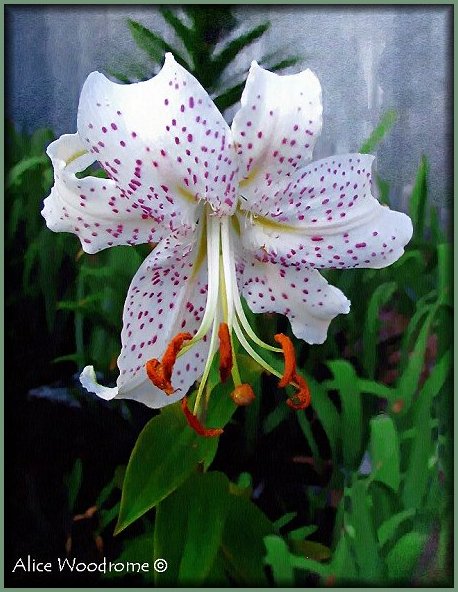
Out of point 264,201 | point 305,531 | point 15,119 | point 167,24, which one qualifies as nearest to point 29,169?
point 15,119

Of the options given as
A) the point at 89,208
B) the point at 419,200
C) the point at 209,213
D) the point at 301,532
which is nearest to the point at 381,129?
the point at 419,200

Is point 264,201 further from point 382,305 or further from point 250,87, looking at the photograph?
point 382,305

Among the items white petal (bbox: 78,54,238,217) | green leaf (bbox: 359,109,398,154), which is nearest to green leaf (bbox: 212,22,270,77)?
green leaf (bbox: 359,109,398,154)

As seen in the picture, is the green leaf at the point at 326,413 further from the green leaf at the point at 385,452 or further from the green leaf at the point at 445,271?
the green leaf at the point at 445,271

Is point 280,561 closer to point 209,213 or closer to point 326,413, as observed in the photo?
point 326,413

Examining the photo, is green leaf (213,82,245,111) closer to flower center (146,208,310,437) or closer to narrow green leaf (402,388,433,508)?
flower center (146,208,310,437)

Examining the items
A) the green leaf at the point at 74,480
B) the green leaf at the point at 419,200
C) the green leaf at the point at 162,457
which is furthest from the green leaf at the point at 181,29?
the green leaf at the point at 74,480
